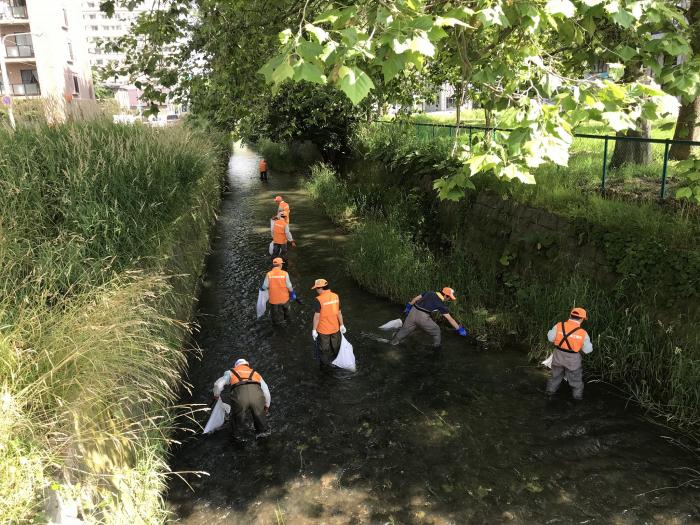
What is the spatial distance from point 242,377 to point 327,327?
6.57ft

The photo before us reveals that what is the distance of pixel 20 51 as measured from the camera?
37.2 m

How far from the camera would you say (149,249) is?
7.23 meters

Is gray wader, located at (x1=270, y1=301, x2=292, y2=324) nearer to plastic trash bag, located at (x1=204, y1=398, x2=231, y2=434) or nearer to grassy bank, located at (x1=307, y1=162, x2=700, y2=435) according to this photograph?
grassy bank, located at (x1=307, y1=162, x2=700, y2=435)

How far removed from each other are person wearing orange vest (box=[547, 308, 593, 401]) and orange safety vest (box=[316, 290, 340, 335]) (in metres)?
3.26

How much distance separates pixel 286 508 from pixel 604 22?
281 inches

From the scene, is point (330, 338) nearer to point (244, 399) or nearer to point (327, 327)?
point (327, 327)

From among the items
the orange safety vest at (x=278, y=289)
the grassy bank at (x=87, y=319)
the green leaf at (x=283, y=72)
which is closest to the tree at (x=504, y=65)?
the green leaf at (x=283, y=72)

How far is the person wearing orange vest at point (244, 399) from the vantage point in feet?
20.4

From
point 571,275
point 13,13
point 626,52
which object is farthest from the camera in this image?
point 13,13

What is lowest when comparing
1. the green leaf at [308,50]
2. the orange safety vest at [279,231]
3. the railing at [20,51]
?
the orange safety vest at [279,231]

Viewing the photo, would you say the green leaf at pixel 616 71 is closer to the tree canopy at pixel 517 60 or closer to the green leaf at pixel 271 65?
the tree canopy at pixel 517 60

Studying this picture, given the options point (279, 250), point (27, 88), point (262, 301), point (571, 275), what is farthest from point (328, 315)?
point (27, 88)

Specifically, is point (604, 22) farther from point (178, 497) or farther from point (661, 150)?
point (178, 497)

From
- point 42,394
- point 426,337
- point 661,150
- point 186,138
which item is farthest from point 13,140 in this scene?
point 661,150
